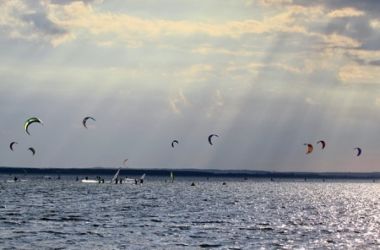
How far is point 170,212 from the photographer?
83.8 meters

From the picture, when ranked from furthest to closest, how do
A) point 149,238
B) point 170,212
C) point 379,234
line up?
point 170,212, point 379,234, point 149,238

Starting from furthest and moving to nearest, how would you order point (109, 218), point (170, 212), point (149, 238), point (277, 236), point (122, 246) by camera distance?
1. point (170, 212)
2. point (109, 218)
3. point (277, 236)
4. point (149, 238)
5. point (122, 246)

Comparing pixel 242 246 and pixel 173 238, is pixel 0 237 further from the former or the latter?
pixel 242 246

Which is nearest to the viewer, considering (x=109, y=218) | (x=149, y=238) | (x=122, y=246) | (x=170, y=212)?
(x=122, y=246)

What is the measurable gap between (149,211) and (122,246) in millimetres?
34066

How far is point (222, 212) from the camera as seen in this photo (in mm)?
87312

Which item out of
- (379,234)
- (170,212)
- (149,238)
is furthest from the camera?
(170,212)

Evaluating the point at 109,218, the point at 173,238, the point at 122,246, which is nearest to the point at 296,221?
the point at 109,218

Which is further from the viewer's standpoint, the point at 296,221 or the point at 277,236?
the point at 296,221

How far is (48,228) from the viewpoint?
200 ft

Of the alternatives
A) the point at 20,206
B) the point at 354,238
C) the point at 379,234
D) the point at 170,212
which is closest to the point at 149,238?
the point at 354,238

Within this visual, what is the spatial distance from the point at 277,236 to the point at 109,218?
19960 mm

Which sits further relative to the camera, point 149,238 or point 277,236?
point 277,236

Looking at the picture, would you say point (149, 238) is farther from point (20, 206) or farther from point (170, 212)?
point (20, 206)
